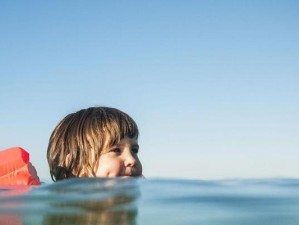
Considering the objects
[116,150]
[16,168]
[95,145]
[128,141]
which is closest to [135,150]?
[128,141]

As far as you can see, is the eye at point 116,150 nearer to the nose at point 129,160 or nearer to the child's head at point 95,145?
the child's head at point 95,145

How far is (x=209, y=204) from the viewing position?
549cm

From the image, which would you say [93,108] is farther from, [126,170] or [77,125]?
[126,170]

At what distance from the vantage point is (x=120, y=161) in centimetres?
710

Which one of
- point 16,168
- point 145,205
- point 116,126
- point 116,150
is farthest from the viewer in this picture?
point 116,126

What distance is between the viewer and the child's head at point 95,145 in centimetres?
713

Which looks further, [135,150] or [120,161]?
[135,150]

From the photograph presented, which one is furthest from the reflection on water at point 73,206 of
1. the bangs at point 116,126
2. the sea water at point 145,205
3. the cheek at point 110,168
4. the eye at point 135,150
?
the bangs at point 116,126

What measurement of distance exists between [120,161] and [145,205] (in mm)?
1778

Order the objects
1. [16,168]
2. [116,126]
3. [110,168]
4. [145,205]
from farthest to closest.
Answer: [116,126] → [16,168] → [110,168] → [145,205]

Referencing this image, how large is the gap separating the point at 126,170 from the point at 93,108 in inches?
60.1

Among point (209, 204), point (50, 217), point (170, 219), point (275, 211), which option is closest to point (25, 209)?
point (50, 217)

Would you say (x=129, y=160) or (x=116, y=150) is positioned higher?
(x=116, y=150)

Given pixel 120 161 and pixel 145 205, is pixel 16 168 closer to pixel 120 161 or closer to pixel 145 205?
pixel 120 161
